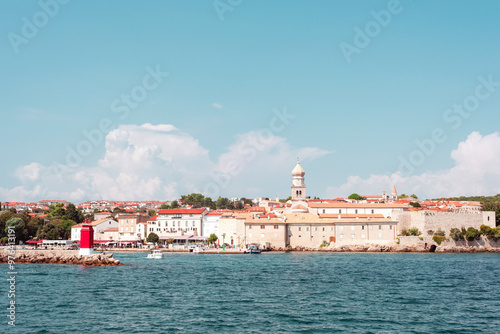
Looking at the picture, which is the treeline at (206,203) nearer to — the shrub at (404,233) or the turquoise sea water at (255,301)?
the shrub at (404,233)

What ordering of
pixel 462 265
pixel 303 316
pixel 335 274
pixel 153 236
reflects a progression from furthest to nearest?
1. pixel 153 236
2. pixel 462 265
3. pixel 335 274
4. pixel 303 316

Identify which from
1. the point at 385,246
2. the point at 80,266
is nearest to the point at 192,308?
the point at 80,266

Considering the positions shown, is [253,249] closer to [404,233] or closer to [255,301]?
[404,233]

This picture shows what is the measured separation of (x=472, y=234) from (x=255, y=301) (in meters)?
47.6

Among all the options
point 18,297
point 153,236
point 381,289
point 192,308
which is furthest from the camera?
point 153,236

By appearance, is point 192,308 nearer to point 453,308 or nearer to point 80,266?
point 453,308

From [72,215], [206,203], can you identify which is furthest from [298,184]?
[206,203]

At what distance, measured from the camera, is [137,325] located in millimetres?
17938

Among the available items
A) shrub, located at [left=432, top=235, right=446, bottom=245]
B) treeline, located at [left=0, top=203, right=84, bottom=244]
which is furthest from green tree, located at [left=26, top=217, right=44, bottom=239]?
shrub, located at [left=432, top=235, right=446, bottom=245]

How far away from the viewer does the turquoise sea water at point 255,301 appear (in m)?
17.9

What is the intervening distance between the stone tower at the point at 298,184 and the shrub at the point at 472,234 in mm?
24696

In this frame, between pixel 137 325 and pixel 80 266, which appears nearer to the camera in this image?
pixel 137 325

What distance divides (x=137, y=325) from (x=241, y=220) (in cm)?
5273

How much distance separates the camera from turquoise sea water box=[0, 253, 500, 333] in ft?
58.7
